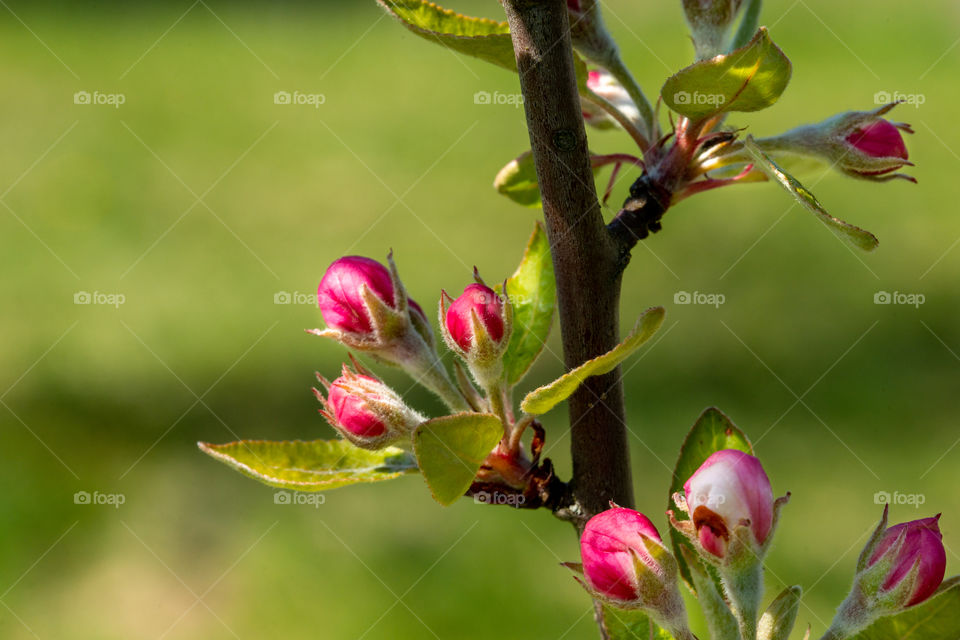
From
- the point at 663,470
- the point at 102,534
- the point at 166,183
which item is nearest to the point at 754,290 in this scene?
the point at 663,470

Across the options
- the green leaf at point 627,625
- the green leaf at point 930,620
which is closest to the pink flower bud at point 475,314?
the green leaf at point 627,625

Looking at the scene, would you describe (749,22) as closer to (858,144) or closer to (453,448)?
(858,144)

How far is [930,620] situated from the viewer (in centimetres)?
63

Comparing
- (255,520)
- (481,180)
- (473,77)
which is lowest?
(255,520)

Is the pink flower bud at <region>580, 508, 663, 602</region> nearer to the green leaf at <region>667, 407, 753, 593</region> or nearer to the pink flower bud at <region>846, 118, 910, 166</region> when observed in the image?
the green leaf at <region>667, 407, 753, 593</region>

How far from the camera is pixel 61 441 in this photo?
2.76 m

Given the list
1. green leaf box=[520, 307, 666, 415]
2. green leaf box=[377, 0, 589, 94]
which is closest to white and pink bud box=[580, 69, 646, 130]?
green leaf box=[377, 0, 589, 94]

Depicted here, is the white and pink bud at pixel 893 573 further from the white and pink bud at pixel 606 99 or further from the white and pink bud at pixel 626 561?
the white and pink bud at pixel 606 99

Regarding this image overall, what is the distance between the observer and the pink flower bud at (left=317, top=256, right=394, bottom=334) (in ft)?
2.43

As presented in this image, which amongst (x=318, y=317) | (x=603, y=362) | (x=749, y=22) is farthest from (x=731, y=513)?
(x=318, y=317)

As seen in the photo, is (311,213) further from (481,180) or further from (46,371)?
(46,371)

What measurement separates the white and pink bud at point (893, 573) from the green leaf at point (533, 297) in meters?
0.30

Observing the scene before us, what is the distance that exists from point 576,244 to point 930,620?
1.13 feet

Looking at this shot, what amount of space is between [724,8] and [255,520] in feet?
6.74
